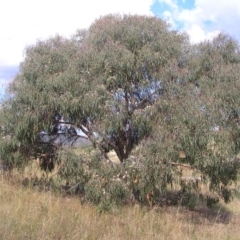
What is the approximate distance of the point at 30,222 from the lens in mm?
6672

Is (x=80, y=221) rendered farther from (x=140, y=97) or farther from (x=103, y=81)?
(x=140, y=97)

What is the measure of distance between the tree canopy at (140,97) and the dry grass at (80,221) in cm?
97

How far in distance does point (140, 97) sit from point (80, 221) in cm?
416

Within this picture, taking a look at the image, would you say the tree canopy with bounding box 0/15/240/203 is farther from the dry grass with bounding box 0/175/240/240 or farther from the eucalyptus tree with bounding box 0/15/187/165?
the dry grass with bounding box 0/175/240/240

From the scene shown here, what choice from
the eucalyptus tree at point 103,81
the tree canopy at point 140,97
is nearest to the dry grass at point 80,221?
the tree canopy at point 140,97

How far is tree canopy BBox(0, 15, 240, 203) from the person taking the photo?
8.89 meters

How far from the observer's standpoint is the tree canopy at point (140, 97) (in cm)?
889

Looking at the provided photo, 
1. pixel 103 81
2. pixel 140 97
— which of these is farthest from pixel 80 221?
pixel 140 97

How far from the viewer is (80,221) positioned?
731cm

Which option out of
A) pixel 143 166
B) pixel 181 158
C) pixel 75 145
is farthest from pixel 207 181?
pixel 75 145

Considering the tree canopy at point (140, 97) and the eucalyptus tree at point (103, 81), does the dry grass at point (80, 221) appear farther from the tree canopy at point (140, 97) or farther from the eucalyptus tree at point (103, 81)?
the eucalyptus tree at point (103, 81)

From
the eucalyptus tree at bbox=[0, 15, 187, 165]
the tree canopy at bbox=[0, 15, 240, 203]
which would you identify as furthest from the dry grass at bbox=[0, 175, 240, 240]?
the eucalyptus tree at bbox=[0, 15, 187, 165]

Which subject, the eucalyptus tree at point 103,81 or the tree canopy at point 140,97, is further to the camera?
the eucalyptus tree at point 103,81

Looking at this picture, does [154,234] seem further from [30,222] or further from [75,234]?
[30,222]
